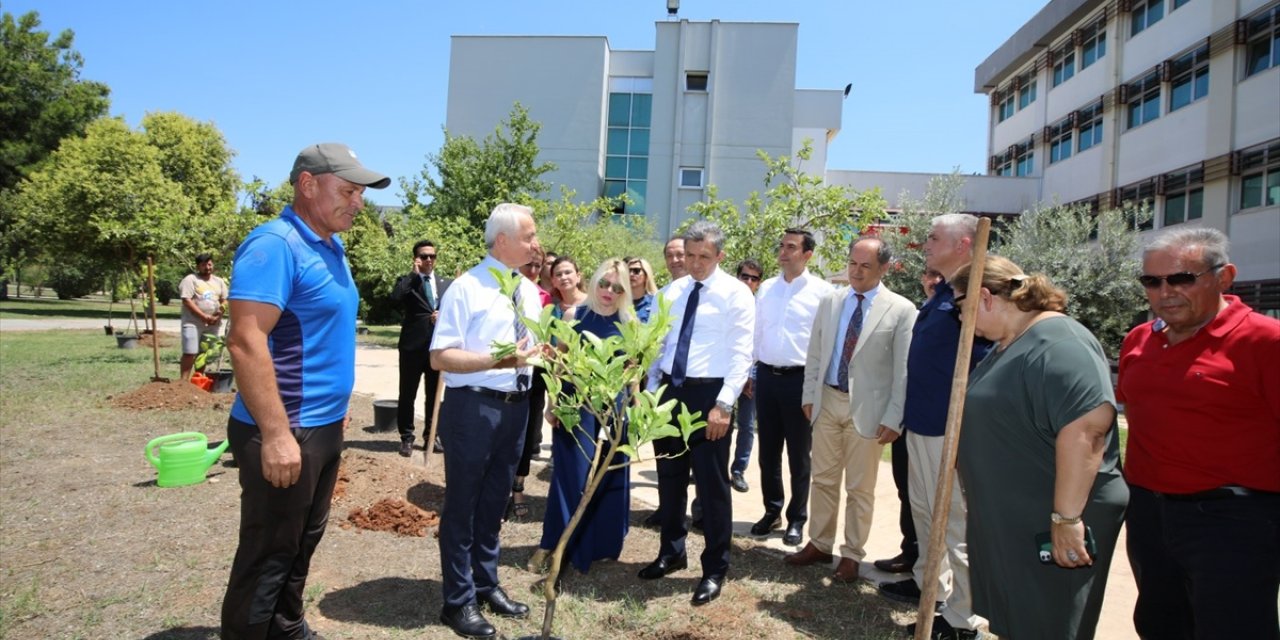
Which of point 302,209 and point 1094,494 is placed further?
point 302,209

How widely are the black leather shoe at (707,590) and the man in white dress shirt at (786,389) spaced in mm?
1279

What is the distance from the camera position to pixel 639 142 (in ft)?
118

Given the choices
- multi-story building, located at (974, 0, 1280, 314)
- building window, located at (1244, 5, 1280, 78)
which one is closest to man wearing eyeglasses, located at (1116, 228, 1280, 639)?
multi-story building, located at (974, 0, 1280, 314)

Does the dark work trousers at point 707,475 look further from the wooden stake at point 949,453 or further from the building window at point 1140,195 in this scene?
the building window at point 1140,195

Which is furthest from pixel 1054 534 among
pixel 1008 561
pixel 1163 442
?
pixel 1163 442

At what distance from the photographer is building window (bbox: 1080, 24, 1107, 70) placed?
83.2ft

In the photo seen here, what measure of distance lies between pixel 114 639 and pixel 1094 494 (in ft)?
13.9

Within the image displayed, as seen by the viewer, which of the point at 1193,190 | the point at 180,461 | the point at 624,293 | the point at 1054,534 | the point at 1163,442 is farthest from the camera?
the point at 1193,190

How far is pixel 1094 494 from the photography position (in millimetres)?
2684

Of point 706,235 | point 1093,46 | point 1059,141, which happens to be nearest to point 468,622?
point 706,235

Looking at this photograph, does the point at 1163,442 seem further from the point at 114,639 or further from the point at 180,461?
the point at 180,461

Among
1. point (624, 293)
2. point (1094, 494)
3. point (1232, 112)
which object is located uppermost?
point (1232, 112)

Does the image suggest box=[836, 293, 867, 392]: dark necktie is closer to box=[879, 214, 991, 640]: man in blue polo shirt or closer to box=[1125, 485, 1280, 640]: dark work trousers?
box=[879, 214, 991, 640]: man in blue polo shirt

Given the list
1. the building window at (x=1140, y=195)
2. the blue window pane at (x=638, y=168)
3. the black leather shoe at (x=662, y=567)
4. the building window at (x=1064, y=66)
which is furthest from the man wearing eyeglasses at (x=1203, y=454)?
the blue window pane at (x=638, y=168)
